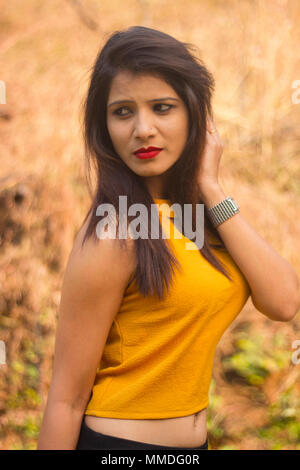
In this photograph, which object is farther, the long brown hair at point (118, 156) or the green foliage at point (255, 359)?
the green foliage at point (255, 359)

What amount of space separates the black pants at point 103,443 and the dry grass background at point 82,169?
2.27m

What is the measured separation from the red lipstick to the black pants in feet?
2.45

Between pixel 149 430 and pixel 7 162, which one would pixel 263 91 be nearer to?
pixel 7 162

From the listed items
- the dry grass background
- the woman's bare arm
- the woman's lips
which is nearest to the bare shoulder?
the woman's bare arm

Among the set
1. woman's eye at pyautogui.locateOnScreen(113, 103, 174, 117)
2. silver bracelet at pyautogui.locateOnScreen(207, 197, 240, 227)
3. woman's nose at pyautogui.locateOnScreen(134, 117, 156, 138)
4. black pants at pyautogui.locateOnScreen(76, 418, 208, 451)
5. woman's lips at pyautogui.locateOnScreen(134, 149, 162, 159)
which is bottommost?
black pants at pyautogui.locateOnScreen(76, 418, 208, 451)

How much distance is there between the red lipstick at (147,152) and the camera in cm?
136

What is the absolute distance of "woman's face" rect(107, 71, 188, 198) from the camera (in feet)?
4.33

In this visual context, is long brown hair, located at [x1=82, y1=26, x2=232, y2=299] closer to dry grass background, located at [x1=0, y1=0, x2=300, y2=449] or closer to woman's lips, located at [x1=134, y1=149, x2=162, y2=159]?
woman's lips, located at [x1=134, y1=149, x2=162, y2=159]

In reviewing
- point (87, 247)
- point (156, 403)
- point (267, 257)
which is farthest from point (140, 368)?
point (267, 257)

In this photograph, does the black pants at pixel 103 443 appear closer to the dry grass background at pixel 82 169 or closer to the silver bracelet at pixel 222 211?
the silver bracelet at pixel 222 211

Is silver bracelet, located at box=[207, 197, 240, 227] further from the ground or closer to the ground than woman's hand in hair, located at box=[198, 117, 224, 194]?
closer to the ground

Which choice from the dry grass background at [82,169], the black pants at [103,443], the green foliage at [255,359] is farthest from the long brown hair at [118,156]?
the green foliage at [255,359]

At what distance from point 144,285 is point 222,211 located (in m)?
0.39

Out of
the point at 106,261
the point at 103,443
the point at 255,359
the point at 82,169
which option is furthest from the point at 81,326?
the point at 255,359
